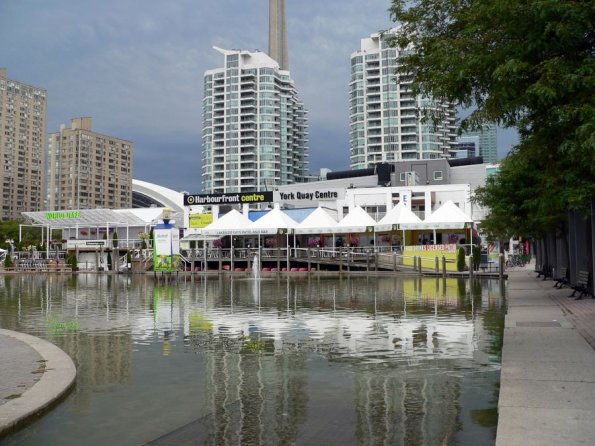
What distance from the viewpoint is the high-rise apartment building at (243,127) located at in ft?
561

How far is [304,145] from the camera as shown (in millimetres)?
195500

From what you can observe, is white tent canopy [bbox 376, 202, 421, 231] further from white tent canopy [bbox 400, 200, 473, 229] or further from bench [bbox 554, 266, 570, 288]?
bench [bbox 554, 266, 570, 288]

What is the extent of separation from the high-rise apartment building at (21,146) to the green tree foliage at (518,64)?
184536 millimetres

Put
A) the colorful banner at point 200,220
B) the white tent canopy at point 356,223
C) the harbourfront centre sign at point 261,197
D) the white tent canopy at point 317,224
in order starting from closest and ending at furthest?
the white tent canopy at point 356,223, the white tent canopy at point 317,224, the harbourfront centre sign at point 261,197, the colorful banner at point 200,220

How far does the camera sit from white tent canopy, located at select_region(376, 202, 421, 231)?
46406 mm

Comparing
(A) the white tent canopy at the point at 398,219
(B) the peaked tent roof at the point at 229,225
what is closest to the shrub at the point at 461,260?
(A) the white tent canopy at the point at 398,219

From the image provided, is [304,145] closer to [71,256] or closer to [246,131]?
[246,131]

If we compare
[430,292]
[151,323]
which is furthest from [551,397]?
[430,292]

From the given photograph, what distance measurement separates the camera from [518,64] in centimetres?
831

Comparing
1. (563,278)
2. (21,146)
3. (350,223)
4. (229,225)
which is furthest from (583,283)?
(21,146)

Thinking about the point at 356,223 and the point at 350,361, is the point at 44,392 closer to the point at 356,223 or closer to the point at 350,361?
the point at 350,361

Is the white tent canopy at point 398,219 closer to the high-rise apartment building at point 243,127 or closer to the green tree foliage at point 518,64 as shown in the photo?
the green tree foliage at point 518,64

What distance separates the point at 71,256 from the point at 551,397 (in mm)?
59505

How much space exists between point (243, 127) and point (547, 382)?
556 feet
